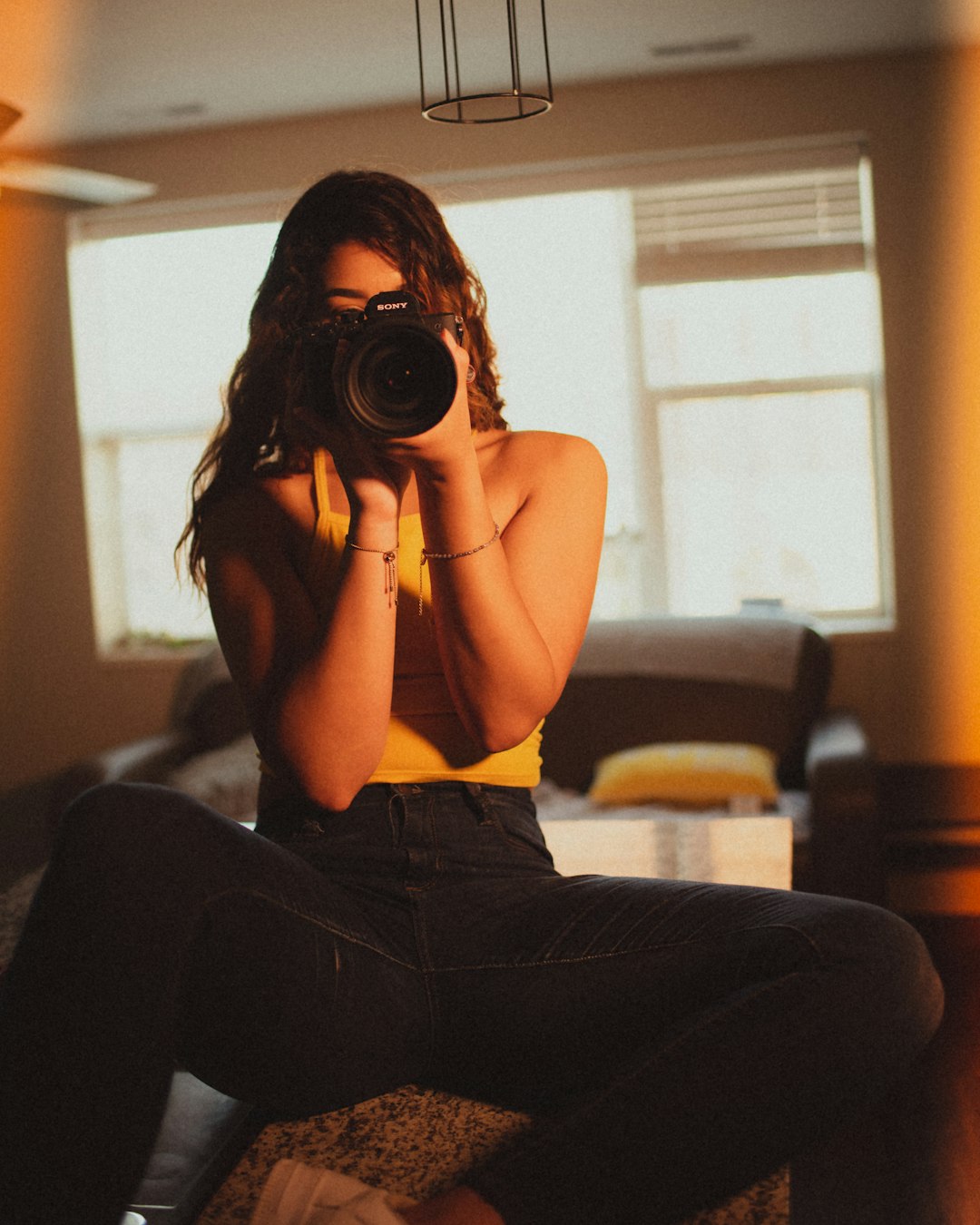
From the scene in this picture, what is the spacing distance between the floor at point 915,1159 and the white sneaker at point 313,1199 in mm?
967

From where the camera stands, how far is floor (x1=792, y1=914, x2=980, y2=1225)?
5.35ft

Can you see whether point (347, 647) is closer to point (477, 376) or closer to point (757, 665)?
point (477, 376)

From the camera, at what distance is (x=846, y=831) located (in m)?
2.49

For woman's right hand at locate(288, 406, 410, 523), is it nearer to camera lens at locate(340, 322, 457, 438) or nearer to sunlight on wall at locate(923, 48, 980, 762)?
camera lens at locate(340, 322, 457, 438)

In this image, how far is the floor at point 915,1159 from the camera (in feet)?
5.35

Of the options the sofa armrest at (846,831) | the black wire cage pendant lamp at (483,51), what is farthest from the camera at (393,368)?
the sofa armrest at (846,831)

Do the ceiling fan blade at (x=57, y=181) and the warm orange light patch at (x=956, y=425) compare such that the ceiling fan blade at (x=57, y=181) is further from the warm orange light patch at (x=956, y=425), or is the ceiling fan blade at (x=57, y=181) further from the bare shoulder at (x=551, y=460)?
the warm orange light patch at (x=956, y=425)

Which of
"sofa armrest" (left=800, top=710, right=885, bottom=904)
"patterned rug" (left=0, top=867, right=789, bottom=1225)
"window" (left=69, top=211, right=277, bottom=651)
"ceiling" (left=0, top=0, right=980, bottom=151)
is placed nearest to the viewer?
"patterned rug" (left=0, top=867, right=789, bottom=1225)

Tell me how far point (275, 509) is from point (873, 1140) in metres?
1.38

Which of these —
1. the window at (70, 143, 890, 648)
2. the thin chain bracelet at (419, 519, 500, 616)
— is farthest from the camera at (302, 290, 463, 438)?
the window at (70, 143, 890, 648)

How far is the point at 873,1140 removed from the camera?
1850mm

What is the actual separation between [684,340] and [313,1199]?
2.97 metres

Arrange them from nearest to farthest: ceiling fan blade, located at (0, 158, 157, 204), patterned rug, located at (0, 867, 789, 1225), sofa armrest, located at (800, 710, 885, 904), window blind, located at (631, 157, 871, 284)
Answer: patterned rug, located at (0, 867, 789, 1225) < ceiling fan blade, located at (0, 158, 157, 204) < sofa armrest, located at (800, 710, 885, 904) < window blind, located at (631, 157, 871, 284)

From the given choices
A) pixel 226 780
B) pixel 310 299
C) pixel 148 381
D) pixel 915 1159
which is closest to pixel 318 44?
pixel 148 381
